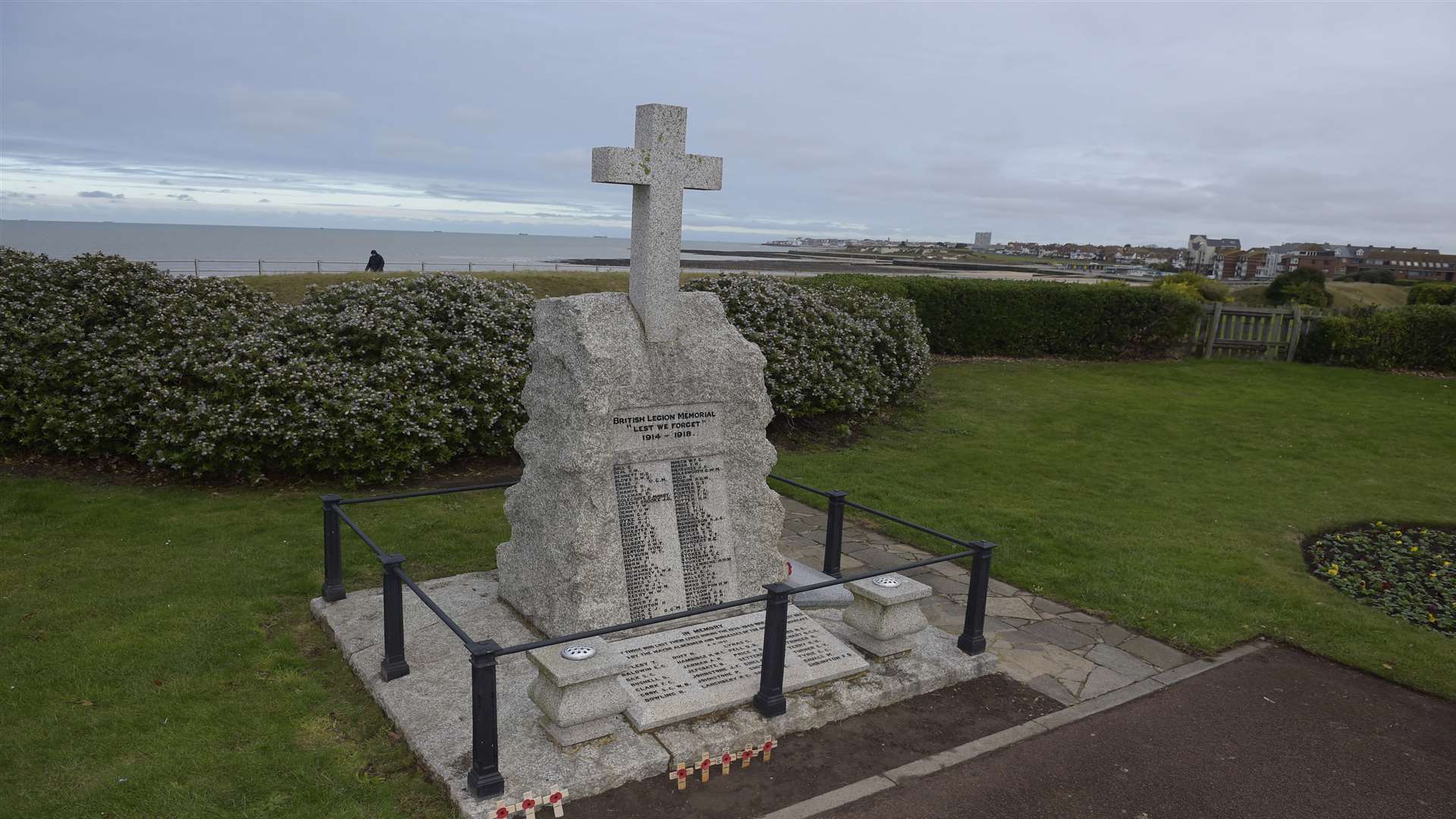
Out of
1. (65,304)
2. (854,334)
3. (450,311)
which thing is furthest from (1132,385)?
(65,304)

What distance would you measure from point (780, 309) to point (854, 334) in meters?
1.49

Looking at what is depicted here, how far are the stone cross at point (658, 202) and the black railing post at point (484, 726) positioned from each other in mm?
2713

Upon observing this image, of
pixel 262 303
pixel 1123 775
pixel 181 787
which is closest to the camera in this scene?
pixel 181 787

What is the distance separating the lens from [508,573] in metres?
7.05

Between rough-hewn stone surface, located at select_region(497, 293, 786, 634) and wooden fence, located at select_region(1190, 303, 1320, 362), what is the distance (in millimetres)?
21270

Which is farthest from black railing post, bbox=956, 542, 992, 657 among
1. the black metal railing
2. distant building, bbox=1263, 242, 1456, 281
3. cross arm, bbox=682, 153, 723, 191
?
distant building, bbox=1263, 242, 1456, 281

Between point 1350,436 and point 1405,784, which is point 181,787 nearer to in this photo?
point 1405,784

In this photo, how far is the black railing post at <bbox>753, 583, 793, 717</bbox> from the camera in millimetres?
5449

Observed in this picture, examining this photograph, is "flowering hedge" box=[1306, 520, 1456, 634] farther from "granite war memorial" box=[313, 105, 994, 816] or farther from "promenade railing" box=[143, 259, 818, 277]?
"promenade railing" box=[143, 259, 818, 277]

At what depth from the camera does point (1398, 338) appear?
2245 centimetres

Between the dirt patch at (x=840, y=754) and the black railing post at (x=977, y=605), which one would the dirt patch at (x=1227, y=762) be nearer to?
the dirt patch at (x=840, y=754)

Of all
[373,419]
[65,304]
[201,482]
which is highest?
[65,304]

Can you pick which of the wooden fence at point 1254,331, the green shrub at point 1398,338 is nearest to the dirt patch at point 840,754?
the wooden fence at point 1254,331

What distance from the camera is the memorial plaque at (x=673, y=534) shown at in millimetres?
6562
